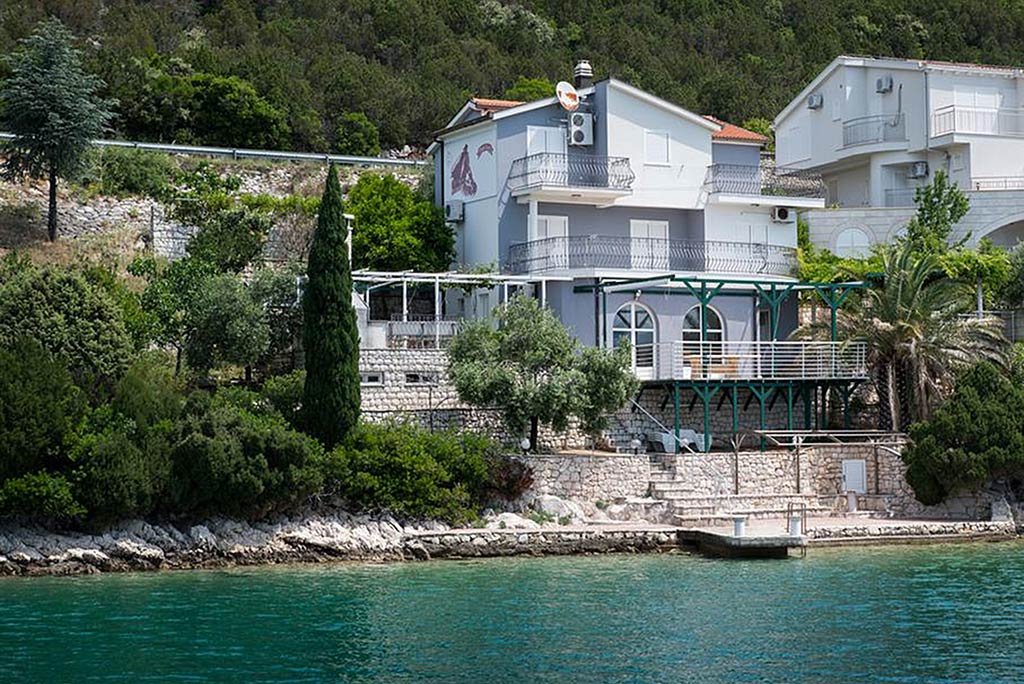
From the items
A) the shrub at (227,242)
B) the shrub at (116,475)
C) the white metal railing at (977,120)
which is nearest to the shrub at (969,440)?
the white metal railing at (977,120)

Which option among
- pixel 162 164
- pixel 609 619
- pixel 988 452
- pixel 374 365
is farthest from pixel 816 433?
pixel 162 164

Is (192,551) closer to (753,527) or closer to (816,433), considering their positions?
(753,527)

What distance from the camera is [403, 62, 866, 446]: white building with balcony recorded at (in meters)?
41.1

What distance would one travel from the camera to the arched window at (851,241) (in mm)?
51562

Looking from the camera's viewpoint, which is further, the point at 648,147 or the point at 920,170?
the point at 920,170

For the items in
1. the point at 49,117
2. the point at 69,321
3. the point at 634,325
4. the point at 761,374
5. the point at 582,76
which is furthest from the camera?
the point at 582,76

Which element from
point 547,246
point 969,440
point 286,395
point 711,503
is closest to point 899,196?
point 547,246


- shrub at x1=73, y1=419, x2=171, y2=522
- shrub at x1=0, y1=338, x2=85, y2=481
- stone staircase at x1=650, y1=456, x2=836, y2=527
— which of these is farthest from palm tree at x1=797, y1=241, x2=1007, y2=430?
shrub at x1=0, y1=338, x2=85, y2=481

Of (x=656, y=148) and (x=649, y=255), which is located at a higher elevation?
(x=656, y=148)

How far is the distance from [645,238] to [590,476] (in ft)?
34.4

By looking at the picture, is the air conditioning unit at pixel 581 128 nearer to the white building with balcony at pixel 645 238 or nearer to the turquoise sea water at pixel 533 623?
the white building with balcony at pixel 645 238

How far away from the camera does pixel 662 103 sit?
44844mm

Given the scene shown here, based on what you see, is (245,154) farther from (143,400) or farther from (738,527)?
(738,527)

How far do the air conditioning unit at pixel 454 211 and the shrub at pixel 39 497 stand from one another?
60.0 ft
